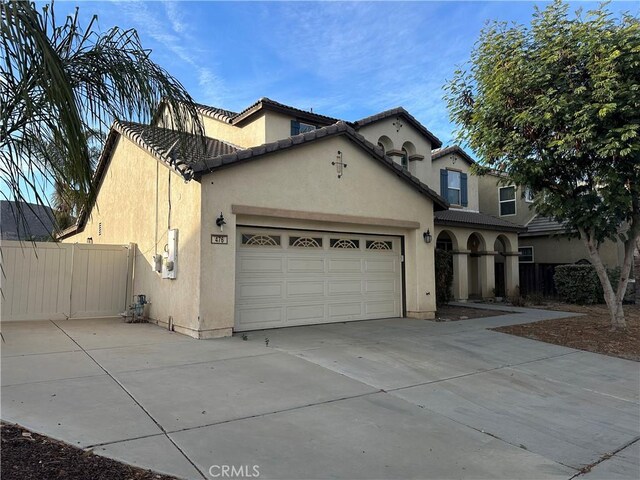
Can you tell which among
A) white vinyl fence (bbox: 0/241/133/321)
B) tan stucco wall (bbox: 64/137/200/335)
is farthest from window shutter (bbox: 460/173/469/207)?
white vinyl fence (bbox: 0/241/133/321)

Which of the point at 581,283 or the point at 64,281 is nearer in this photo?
the point at 64,281

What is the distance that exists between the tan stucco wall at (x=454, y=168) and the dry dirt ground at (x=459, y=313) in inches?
231

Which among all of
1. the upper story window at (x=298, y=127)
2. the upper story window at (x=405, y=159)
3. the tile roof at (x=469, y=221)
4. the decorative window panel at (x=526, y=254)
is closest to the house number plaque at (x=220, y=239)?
the upper story window at (x=298, y=127)

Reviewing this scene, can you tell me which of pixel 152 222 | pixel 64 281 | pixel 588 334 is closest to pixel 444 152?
pixel 588 334

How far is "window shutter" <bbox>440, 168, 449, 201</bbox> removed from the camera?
19.5 meters

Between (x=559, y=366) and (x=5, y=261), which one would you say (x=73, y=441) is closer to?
(x=559, y=366)

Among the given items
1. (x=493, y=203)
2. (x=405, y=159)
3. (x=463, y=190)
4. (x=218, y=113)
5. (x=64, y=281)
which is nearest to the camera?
(x=64, y=281)

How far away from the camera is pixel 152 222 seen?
11273mm

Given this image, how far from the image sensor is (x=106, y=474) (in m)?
3.18

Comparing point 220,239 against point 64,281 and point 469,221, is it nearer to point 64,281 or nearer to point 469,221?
point 64,281

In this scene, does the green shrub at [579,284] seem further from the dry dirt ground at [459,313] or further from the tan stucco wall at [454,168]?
the dry dirt ground at [459,313]

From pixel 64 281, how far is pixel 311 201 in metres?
6.97

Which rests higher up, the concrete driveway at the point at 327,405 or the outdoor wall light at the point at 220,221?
the outdoor wall light at the point at 220,221

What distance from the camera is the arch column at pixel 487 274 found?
18.5 metres
